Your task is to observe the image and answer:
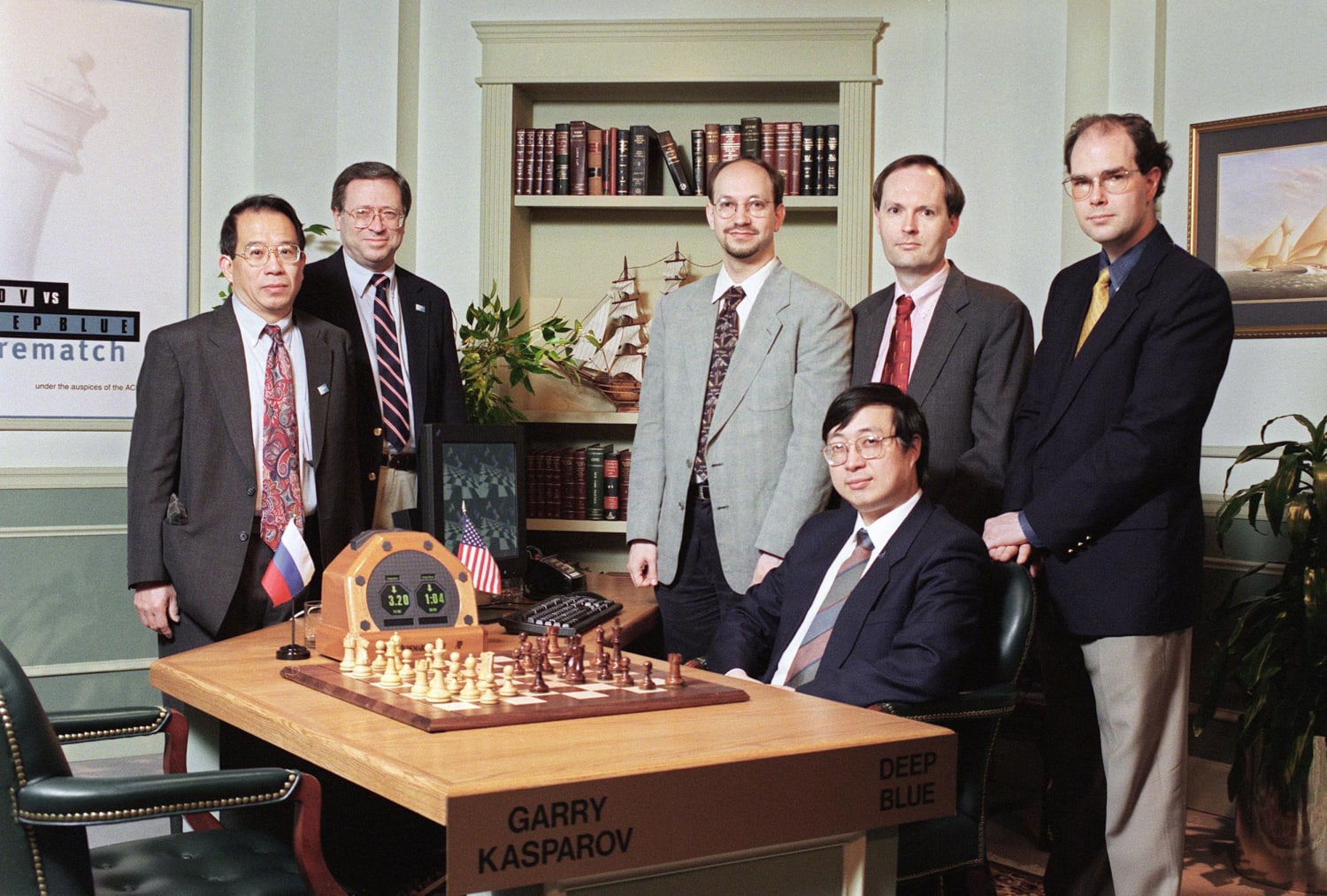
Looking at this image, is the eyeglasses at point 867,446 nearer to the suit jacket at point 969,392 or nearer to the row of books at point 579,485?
the suit jacket at point 969,392

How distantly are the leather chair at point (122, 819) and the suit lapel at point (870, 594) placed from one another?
40.1 inches

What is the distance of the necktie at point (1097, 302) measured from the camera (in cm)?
276

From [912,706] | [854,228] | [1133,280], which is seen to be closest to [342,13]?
[854,228]

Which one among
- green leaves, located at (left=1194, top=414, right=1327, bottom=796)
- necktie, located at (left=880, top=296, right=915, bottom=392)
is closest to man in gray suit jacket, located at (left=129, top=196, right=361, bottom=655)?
necktie, located at (left=880, top=296, right=915, bottom=392)

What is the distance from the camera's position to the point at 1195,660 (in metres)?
4.18

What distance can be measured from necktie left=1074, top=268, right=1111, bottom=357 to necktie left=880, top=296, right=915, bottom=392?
16.4 inches

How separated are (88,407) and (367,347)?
1658 mm

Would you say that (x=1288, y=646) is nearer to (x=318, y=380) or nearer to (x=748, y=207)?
(x=748, y=207)

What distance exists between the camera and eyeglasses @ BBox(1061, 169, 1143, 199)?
2.62 m

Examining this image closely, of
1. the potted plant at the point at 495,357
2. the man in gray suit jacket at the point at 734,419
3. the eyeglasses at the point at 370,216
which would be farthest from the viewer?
the potted plant at the point at 495,357

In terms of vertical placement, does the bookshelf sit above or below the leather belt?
above

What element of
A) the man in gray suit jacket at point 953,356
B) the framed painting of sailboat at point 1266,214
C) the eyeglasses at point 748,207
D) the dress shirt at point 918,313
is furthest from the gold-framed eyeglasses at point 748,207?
the framed painting of sailboat at point 1266,214

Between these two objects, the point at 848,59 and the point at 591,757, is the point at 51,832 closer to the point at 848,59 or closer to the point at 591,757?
the point at 591,757

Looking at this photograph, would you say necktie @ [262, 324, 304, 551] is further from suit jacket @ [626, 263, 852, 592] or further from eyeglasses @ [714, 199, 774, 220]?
eyeglasses @ [714, 199, 774, 220]
